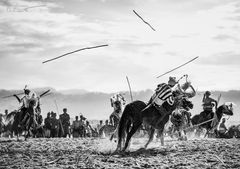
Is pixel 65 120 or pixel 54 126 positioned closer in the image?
pixel 54 126

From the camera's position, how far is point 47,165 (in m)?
11.8

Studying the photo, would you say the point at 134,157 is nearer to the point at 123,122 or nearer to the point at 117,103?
the point at 123,122

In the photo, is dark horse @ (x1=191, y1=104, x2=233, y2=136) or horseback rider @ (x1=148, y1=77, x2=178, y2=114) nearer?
horseback rider @ (x1=148, y1=77, x2=178, y2=114)

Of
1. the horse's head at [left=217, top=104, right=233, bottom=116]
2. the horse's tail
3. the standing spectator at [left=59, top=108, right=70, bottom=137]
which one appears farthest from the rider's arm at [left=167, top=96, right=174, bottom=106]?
the standing spectator at [left=59, top=108, right=70, bottom=137]

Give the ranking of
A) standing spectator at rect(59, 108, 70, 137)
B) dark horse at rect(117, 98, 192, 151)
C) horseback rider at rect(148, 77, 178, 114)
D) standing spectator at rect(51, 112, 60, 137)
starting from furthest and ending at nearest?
standing spectator at rect(59, 108, 70, 137) < standing spectator at rect(51, 112, 60, 137) < horseback rider at rect(148, 77, 178, 114) < dark horse at rect(117, 98, 192, 151)

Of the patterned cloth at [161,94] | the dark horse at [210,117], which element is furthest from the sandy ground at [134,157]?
the dark horse at [210,117]

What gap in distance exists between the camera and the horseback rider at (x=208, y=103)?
23344 mm

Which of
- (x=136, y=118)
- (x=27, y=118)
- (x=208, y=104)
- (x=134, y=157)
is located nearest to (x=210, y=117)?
(x=208, y=104)

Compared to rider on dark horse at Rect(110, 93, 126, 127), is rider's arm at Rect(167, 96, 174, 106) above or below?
Answer: below

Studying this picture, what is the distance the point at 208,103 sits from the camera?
23.4 meters

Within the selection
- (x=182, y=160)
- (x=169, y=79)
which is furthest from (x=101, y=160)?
(x=169, y=79)

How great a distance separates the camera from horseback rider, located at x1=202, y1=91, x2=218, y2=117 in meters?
23.3

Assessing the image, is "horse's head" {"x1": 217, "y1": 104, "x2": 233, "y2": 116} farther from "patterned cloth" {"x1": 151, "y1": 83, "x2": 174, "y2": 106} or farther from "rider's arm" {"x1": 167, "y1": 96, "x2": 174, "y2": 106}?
"patterned cloth" {"x1": 151, "y1": 83, "x2": 174, "y2": 106}

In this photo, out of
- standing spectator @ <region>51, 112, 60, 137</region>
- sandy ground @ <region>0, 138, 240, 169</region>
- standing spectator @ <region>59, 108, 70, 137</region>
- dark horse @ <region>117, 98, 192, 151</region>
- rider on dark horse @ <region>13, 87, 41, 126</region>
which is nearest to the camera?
sandy ground @ <region>0, 138, 240, 169</region>
